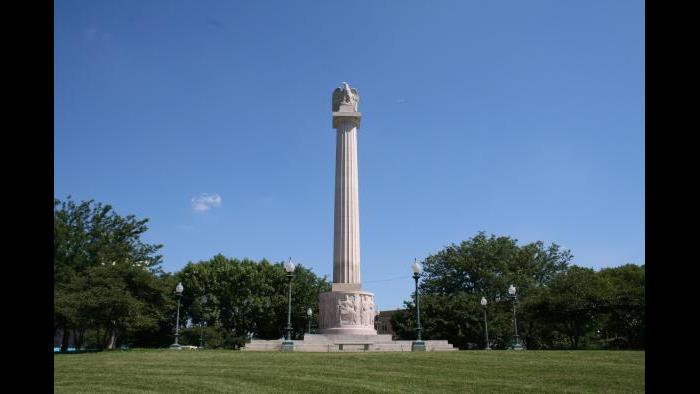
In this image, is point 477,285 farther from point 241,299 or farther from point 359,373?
point 359,373

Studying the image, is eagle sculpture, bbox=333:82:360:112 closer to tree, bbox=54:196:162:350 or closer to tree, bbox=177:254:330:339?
tree, bbox=54:196:162:350

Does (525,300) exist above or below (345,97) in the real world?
below

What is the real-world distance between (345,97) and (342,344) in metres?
15.1

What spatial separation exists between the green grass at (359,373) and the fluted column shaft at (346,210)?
11071 mm

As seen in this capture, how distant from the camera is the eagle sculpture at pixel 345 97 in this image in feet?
115

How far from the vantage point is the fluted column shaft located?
106 feet

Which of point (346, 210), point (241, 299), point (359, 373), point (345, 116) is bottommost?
point (241, 299)

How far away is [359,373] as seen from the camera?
16297 millimetres

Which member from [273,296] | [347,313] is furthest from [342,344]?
[273,296]

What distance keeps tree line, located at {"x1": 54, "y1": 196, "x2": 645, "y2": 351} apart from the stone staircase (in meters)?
10.8

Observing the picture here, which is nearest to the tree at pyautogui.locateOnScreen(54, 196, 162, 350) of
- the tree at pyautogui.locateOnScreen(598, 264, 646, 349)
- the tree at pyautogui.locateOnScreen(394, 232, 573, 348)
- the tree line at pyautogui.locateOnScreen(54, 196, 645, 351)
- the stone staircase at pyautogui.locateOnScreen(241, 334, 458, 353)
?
the tree line at pyautogui.locateOnScreen(54, 196, 645, 351)

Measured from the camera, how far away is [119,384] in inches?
575
